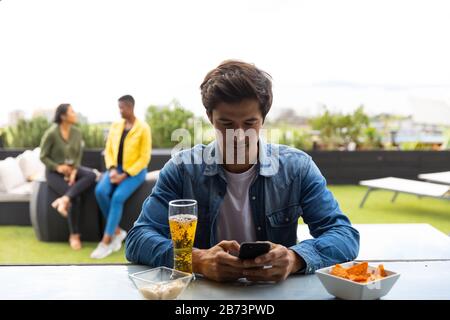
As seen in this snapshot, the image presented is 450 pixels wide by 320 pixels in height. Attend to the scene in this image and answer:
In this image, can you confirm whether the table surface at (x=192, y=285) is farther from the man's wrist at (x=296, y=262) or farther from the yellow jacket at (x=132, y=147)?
the yellow jacket at (x=132, y=147)

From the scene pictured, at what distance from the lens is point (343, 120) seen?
24.3ft

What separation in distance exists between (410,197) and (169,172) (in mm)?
5093

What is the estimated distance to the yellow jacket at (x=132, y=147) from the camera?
3.91m

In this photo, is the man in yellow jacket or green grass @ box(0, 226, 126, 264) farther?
the man in yellow jacket

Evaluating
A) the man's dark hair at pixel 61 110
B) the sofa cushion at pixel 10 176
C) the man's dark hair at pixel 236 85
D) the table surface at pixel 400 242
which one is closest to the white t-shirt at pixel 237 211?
the man's dark hair at pixel 236 85

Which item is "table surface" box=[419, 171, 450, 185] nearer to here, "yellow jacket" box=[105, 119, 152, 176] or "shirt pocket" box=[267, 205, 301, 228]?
"yellow jacket" box=[105, 119, 152, 176]

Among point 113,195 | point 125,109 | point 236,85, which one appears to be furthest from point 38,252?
point 236,85

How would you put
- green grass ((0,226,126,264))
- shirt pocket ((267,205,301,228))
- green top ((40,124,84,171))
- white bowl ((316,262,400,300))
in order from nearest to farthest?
white bowl ((316,262,400,300)) → shirt pocket ((267,205,301,228)) → green grass ((0,226,126,264)) → green top ((40,124,84,171))

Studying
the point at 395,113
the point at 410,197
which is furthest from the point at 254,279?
the point at 395,113

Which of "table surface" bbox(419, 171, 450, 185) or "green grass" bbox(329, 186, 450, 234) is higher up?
"table surface" bbox(419, 171, 450, 185)

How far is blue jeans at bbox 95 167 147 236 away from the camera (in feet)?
12.7

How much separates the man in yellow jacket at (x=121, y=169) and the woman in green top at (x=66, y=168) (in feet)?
0.67

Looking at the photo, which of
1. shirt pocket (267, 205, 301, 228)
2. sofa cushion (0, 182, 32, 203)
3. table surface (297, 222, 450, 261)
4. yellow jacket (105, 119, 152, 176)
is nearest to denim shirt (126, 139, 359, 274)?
shirt pocket (267, 205, 301, 228)

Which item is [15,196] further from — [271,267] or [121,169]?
[271,267]
